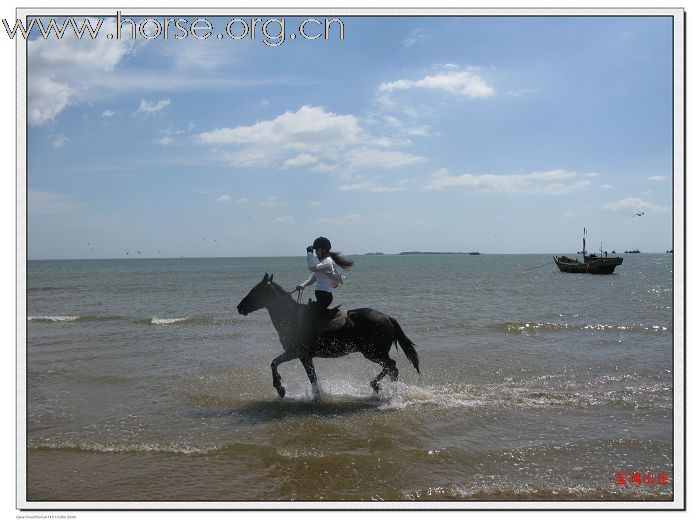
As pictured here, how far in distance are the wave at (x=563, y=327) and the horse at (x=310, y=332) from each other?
29.0 feet

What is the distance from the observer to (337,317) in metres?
8.42

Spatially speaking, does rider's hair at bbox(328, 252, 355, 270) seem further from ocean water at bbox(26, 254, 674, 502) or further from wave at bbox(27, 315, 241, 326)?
wave at bbox(27, 315, 241, 326)

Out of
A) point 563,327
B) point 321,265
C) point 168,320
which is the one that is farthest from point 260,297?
point 168,320

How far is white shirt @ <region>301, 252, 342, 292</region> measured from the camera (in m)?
7.91

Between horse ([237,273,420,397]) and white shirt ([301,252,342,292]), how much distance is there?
0.48 metres

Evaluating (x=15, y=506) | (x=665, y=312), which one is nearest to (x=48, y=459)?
(x=15, y=506)

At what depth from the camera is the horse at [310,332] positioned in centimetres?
842

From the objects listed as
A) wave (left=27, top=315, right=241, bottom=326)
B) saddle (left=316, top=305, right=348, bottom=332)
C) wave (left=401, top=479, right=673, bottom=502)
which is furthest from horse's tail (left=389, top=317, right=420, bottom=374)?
wave (left=27, top=315, right=241, bottom=326)

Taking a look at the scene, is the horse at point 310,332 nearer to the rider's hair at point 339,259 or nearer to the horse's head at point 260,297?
the horse's head at point 260,297

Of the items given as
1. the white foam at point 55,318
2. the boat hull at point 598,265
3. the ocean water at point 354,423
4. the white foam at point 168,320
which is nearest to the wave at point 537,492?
the ocean water at point 354,423

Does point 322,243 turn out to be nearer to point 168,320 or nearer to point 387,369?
point 387,369

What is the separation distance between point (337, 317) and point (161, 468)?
361 cm

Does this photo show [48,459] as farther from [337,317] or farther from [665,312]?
[665,312]

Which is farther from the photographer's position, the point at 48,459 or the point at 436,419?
the point at 436,419
